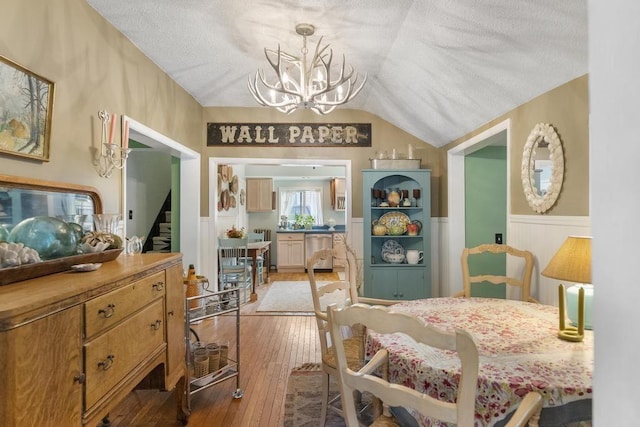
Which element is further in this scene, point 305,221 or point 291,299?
point 305,221

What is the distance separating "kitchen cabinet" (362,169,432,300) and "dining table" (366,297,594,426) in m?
2.53

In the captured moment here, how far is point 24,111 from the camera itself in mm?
1706

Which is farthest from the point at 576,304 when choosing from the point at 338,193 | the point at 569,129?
the point at 338,193

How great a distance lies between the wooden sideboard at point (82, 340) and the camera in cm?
97

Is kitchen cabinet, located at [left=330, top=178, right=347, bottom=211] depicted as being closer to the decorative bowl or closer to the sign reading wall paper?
the sign reading wall paper

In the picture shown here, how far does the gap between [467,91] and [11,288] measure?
10.5 ft

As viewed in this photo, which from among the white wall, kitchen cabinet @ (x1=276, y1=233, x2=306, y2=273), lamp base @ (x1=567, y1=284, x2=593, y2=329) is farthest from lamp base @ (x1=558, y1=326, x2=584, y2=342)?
kitchen cabinet @ (x1=276, y1=233, x2=306, y2=273)

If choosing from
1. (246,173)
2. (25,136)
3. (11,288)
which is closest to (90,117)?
(25,136)

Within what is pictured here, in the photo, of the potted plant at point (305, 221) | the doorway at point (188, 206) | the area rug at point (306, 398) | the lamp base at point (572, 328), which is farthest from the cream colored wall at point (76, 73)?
the potted plant at point (305, 221)

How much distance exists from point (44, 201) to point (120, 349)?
0.89 metres

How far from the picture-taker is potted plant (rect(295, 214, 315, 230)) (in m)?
8.53

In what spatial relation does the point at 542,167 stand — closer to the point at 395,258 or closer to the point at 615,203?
the point at 395,258

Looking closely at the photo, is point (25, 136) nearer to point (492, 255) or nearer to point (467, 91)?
point (467, 91)

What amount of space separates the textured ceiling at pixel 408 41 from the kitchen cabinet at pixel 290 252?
4.65 meters
